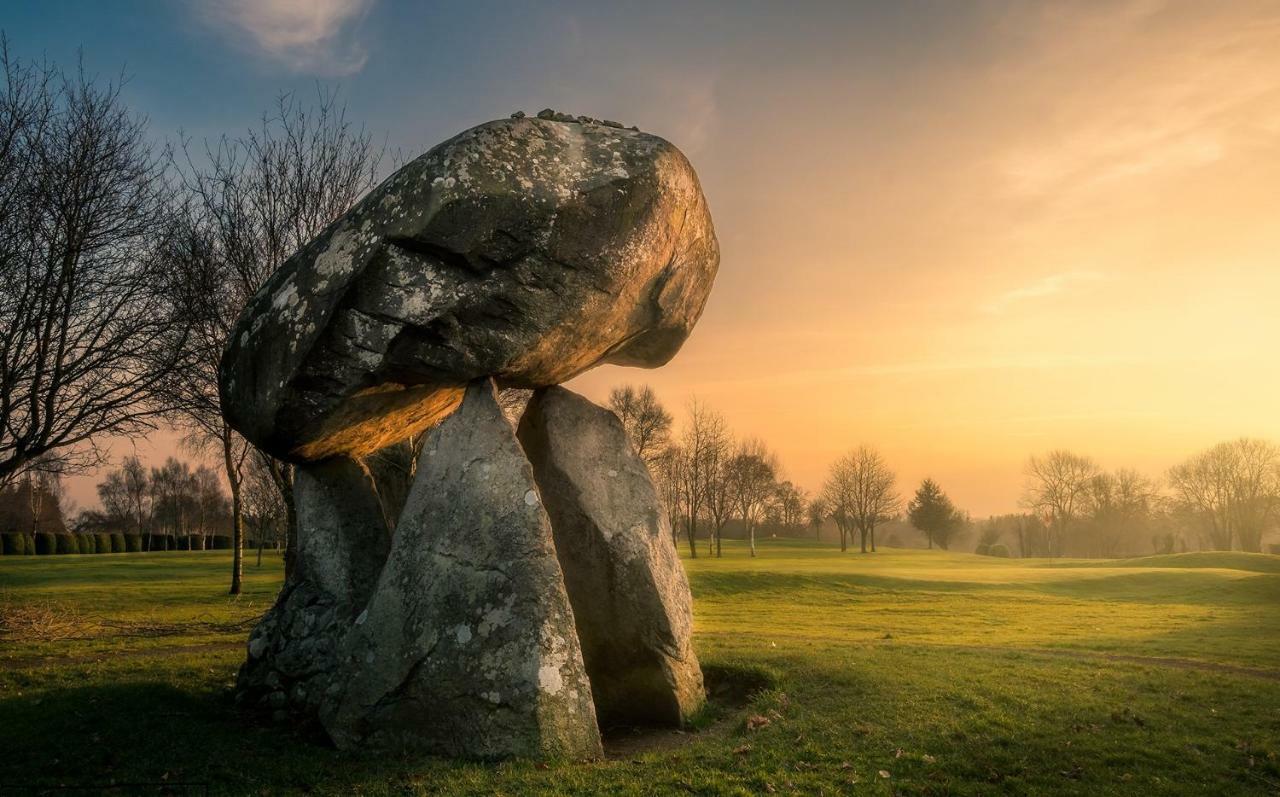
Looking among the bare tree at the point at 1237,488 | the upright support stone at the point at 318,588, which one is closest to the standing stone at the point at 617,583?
the upright support stone at the point at 318,588

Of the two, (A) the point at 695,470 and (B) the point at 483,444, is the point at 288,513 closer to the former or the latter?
(B) the point at 483,444

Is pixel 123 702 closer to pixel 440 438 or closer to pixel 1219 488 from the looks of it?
pixel 440 438

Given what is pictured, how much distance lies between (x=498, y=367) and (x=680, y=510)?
56.4 m

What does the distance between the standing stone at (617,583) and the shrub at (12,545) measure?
6039 centimetres

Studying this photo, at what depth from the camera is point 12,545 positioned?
172ft

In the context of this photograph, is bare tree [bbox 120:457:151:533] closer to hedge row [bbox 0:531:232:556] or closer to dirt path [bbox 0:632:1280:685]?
hedge row [bbox 0:531:232:556]

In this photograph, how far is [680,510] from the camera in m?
64.4

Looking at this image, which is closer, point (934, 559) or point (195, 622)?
point (195, 622)

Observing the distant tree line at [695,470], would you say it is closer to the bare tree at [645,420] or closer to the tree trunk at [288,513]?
the bare tree at [645,420]

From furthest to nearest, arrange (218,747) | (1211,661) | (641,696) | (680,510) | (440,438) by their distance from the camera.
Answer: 1. (680,510)
2. (1211,661)
3. (641,696)
4. (440,438)
5. (218,747)

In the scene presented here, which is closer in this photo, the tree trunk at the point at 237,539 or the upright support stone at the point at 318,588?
the upright support stone at the point at 318,588

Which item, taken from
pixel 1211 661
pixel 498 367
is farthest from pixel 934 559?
pixel 498 367

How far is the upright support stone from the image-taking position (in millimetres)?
10211

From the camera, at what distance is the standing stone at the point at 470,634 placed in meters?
7.80
